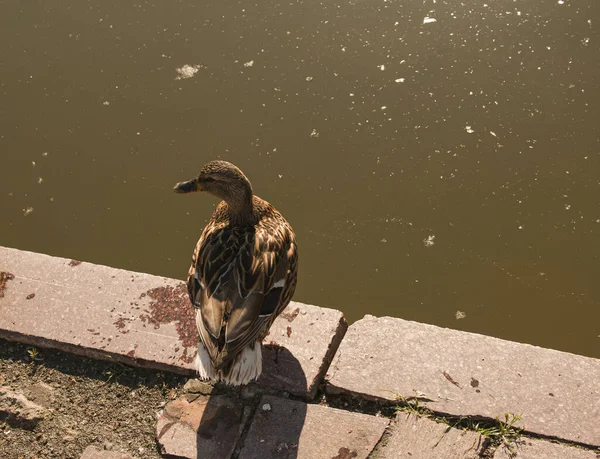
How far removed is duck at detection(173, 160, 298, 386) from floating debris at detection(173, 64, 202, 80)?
2.28 m

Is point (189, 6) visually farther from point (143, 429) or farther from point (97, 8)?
point (143, 429)

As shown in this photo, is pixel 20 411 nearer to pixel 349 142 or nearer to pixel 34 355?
pixel 34 355

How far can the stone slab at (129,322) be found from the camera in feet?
10.8

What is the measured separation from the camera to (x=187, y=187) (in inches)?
129

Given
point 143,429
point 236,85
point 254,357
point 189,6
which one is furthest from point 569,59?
point 143,429

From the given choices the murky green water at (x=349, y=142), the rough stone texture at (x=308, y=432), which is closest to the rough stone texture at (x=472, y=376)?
the rough stone texture at (x=308, y=432)

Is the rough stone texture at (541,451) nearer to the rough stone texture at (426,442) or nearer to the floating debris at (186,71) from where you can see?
the rough stone texture at (426,442)

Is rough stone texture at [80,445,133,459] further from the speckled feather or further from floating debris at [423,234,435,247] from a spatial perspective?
floating debris at [423,234,435,247]

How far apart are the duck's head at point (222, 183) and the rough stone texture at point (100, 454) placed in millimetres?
1217

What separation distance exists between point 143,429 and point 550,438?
1.78m

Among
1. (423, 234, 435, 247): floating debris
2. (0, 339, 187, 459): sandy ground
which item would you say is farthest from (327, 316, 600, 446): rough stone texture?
(423, 234, 435, 247): floating debris

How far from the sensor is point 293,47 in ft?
17.9

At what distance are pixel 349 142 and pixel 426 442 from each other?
94.9 inches

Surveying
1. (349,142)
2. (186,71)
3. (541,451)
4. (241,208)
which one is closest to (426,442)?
(541,451)
